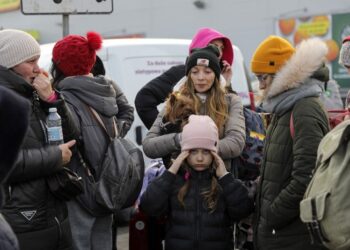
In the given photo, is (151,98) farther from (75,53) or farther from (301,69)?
(301,69)

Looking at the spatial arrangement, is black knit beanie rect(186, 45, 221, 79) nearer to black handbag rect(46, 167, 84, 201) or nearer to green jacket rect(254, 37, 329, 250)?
green jacket rect(254, 37, 329, 250)

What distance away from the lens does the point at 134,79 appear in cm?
714

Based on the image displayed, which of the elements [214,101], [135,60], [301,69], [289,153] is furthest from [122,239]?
[301,69]

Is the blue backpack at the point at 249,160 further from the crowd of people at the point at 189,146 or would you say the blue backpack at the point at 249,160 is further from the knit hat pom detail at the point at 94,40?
the knit hat pom detail at the point at 94,40

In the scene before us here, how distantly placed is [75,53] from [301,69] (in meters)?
1.35

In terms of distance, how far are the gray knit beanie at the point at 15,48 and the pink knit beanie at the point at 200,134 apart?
95 centimetres

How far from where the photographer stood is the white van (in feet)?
23.1

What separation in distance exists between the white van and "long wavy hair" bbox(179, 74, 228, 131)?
2.79 meters

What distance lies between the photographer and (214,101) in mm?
4141

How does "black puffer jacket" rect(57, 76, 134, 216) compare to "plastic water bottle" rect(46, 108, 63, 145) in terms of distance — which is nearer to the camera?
"plastic water bottle" rect(46, 108, 63, 145)

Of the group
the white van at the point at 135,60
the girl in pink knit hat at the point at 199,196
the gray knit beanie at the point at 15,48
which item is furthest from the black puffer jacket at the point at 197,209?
the white van at the point at 135,60

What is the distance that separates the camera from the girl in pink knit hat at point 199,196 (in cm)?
386

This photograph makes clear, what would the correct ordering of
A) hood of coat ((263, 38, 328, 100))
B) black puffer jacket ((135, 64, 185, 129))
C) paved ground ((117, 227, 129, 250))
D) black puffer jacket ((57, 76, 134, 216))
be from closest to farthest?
hood of coat ((263, 38, 328, 100)) < black puffer jacket ((57, 76, 134, 216)) < black puffer jacket ((135, 64, 185, 129)) < paved ground ((117, 227, 129, 250))

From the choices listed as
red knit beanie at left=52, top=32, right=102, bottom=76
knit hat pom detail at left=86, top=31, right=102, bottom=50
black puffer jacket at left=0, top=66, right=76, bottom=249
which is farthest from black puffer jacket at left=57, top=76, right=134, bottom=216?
black puffer jacket at left=0, top=66, right=76, bottom=249
